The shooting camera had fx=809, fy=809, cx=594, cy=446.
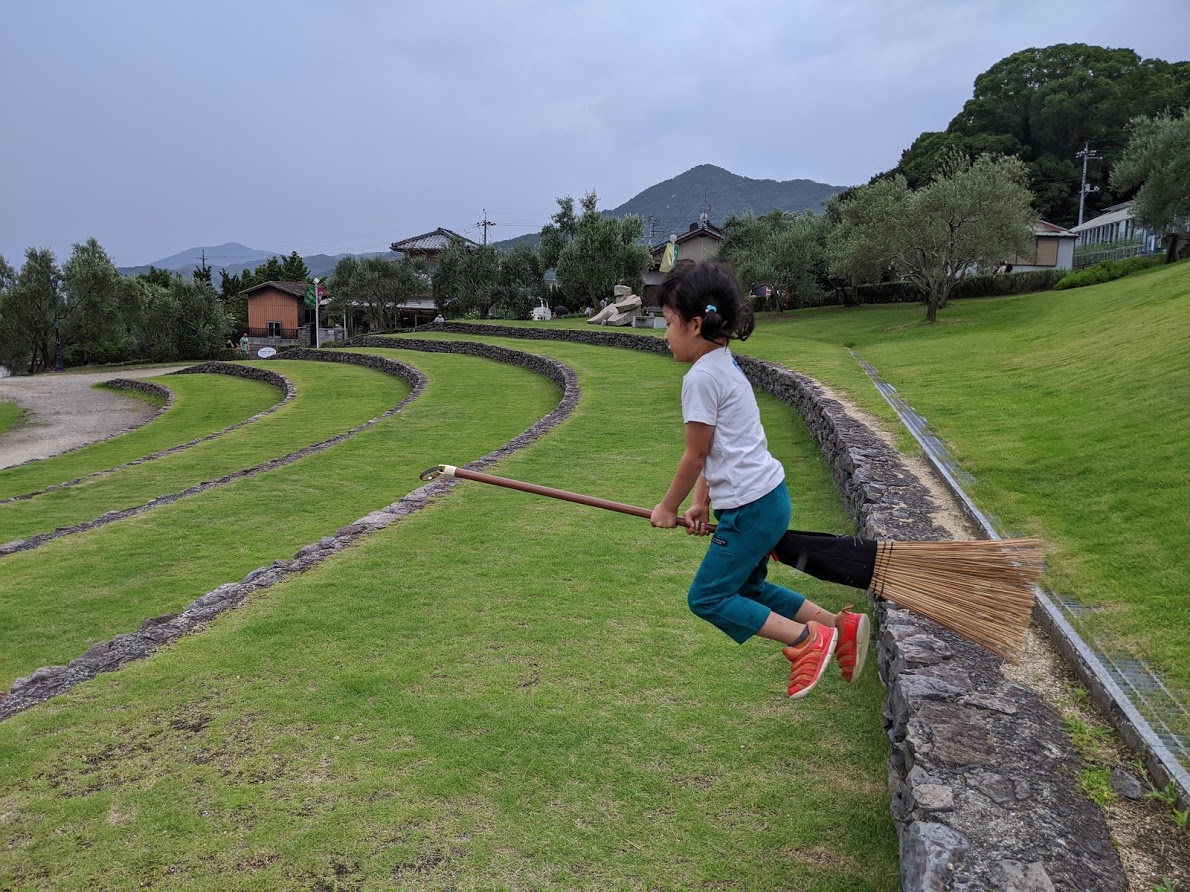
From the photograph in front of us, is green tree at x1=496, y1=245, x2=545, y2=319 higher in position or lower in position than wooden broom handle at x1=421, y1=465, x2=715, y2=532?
higher

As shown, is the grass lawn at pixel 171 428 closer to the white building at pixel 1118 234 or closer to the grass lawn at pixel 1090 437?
the grass lawn at pixel 1090 437

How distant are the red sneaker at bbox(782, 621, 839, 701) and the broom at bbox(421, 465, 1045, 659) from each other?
285mm

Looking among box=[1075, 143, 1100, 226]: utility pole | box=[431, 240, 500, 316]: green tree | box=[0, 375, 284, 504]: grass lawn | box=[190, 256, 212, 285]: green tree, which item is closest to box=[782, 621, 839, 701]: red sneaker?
box=[0, 375, 284, 504]: grass lawn

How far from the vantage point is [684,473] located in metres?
3.89

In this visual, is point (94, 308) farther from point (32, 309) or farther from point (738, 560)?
point (738, 560)

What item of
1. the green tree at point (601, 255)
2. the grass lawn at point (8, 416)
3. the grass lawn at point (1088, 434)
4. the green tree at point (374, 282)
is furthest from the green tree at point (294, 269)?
the grass lawn at point (1088, 434)

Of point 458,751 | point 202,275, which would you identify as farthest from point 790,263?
point 202,275

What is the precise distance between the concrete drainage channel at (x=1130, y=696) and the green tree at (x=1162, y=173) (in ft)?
125

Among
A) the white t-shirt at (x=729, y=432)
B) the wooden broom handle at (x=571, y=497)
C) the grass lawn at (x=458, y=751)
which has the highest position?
the white t-shirt at (x=729, y=432)

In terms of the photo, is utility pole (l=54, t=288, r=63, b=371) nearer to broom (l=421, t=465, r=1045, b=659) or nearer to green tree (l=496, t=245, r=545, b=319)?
green tree (l=496, t=245, r=545, b=319)

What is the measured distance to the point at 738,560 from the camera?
12.5 ft

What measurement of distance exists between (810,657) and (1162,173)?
4097 centimetres

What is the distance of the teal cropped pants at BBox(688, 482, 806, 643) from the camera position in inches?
149

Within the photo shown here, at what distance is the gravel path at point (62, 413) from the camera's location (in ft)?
80.6
